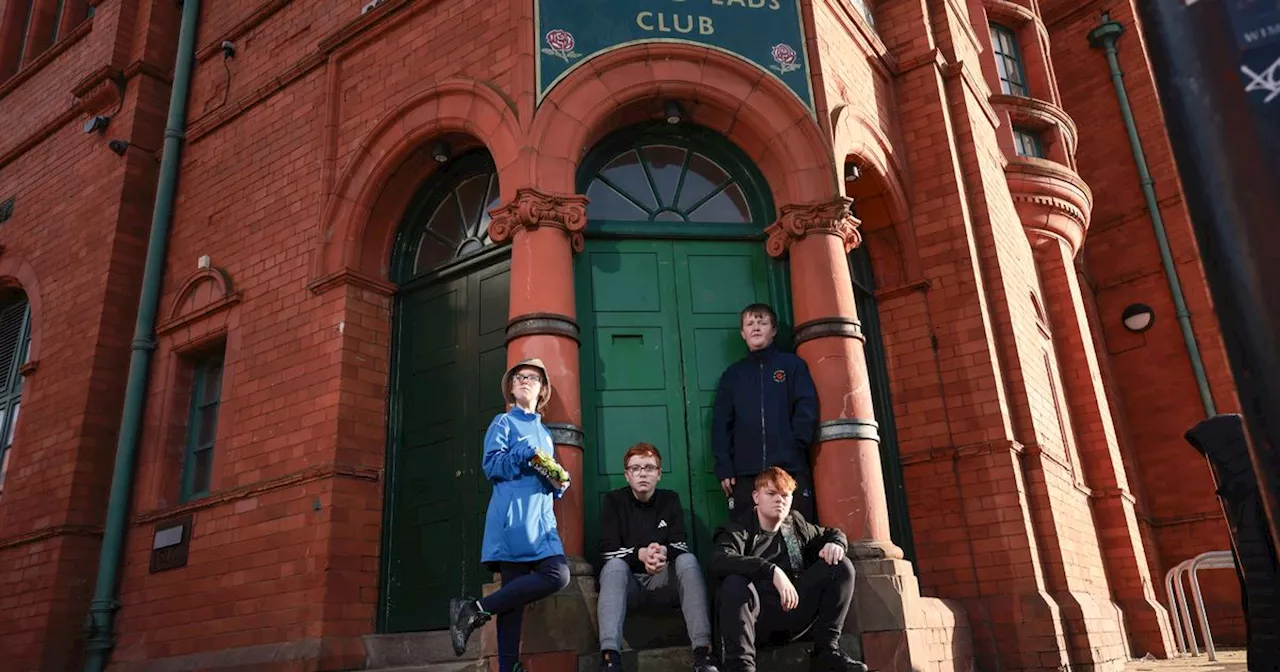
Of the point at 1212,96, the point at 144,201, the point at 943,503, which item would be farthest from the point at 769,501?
the point at 144,201

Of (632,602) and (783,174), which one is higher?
(783,174)

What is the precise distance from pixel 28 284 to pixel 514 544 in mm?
8763

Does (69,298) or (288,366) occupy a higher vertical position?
(69,298)

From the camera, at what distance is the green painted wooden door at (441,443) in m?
7.02

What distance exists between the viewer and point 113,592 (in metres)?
8.30

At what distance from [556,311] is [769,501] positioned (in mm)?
1993

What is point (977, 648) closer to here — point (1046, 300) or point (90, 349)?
point (1046, 300)

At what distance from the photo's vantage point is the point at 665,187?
7383 millimetres

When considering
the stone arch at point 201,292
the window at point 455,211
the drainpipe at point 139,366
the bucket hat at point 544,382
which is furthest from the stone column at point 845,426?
the drainpipe at point 139,366

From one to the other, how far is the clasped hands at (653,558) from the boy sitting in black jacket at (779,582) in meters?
0.39

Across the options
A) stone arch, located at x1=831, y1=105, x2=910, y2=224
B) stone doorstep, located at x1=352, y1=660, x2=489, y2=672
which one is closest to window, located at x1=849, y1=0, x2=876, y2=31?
stone arch, located at x1=831, y1=105, x2=910, y2=224

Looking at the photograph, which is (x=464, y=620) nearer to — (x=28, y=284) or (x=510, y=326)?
(x=510, y=326)

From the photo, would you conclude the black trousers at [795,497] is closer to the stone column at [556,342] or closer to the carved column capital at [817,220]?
the stone column at [556,342]

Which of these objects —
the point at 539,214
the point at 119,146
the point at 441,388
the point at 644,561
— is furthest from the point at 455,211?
the point at 119,146
